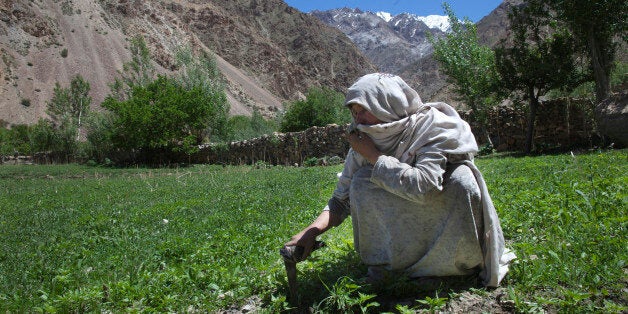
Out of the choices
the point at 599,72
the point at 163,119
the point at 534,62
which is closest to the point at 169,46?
the point at 163,119

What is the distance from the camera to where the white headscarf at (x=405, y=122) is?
93.6 inches

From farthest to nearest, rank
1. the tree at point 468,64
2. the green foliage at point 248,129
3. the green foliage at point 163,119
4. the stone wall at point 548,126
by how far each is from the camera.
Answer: the green foliage at point 248,129 < the green foliage at point 163,119 < the tree at point 468,64 < the stone wall at point 548,126

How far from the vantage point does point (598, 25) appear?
13102mm

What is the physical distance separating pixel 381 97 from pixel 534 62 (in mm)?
14478

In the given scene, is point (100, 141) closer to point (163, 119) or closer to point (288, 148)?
point (163, 119)

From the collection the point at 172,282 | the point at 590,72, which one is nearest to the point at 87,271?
the point at 172,282

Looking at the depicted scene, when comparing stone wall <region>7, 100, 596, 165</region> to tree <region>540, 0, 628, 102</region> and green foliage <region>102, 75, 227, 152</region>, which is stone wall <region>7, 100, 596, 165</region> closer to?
green foliage <region>102, 75, 227, 152</region>

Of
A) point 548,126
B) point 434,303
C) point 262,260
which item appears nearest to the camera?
point 434,303

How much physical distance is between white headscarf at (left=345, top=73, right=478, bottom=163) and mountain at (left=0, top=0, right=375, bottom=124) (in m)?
56.4

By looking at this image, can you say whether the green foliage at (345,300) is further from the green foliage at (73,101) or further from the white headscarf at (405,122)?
the green foliage at (73,101)

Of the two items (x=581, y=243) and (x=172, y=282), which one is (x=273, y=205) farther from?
(x=581, y=243)

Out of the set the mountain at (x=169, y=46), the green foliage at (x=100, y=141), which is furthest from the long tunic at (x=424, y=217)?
the mountain at (x=169, y=46)

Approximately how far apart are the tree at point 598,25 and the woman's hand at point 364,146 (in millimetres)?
12725

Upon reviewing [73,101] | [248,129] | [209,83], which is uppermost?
[73,101]
